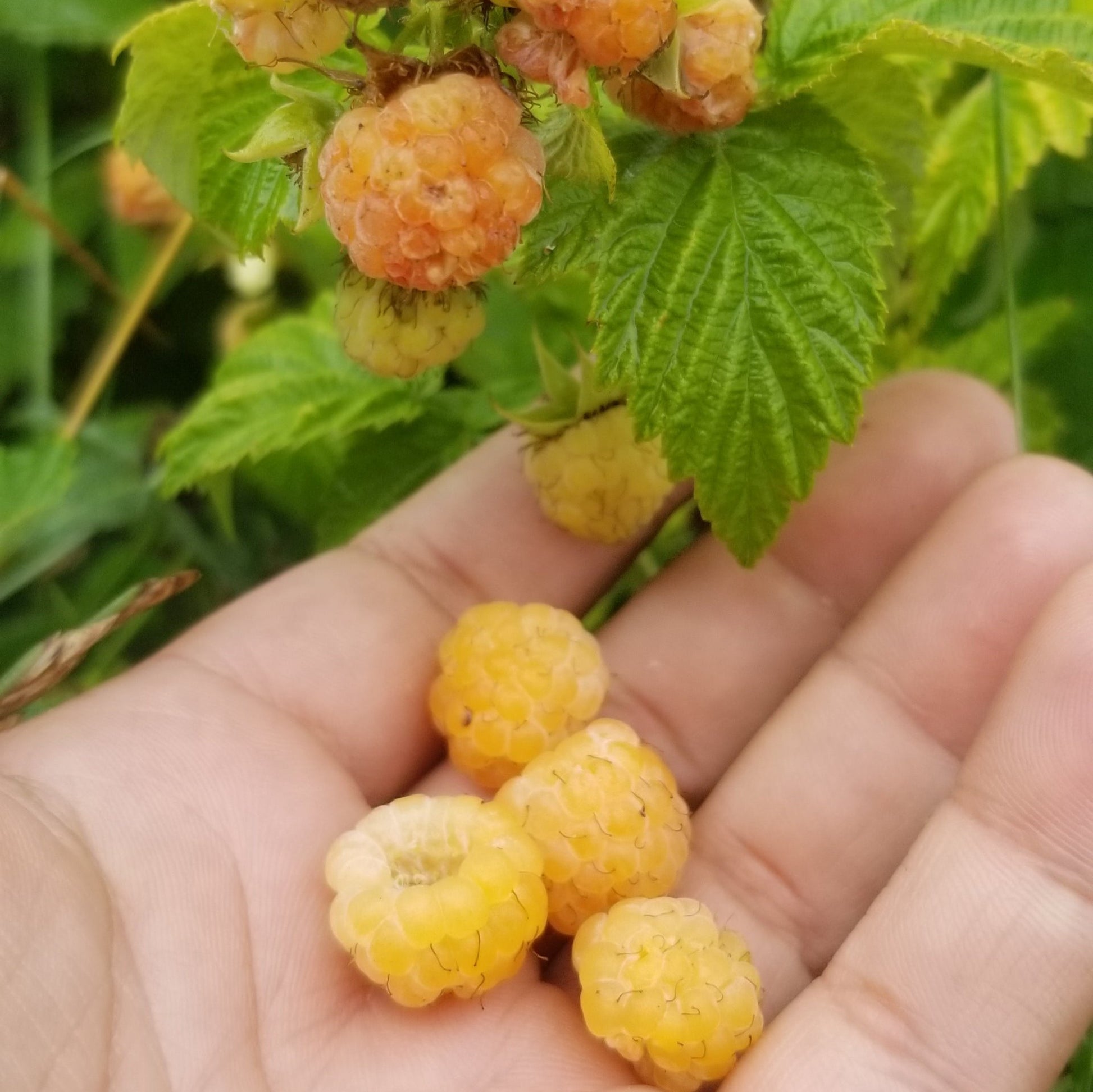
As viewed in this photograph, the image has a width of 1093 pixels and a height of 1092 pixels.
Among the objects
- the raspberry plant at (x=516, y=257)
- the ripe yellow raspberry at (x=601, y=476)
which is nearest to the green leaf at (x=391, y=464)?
the raspberry plant at (x=516, y=257)

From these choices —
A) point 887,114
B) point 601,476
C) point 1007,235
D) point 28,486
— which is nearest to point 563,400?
point 601,476

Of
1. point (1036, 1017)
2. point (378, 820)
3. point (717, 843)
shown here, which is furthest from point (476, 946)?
point (1036, 1017)

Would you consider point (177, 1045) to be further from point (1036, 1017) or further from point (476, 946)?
point (1036, 1017)

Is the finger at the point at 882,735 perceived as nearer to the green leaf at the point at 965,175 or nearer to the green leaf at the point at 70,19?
the green leaf at the point at 965,175

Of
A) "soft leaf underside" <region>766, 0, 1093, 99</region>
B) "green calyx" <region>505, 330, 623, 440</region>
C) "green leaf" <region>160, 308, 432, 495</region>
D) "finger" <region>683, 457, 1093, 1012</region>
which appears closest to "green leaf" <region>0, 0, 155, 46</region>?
"green leaf" <region>160, 308, 432, 495</region>

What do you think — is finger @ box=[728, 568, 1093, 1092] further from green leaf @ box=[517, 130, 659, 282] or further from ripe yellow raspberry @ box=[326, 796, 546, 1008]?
green leaf @ box=[517, 130, 659, 282]

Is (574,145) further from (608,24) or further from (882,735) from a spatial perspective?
(882,735)
